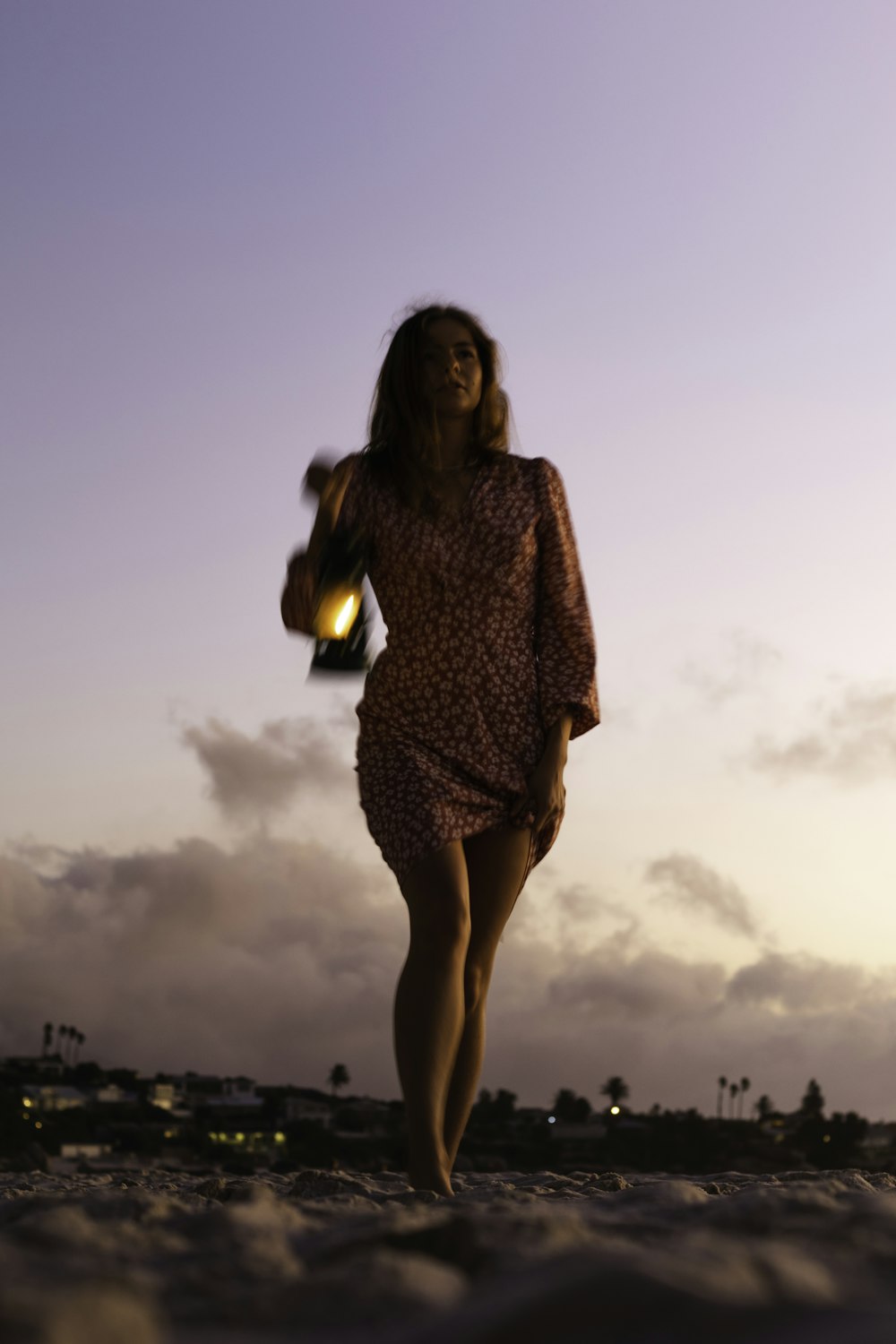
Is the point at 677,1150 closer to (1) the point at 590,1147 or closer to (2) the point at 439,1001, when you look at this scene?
(1) the point at 590,1147

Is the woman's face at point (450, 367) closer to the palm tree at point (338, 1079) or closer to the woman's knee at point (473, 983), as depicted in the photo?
the woman's knee at point (473, 983)

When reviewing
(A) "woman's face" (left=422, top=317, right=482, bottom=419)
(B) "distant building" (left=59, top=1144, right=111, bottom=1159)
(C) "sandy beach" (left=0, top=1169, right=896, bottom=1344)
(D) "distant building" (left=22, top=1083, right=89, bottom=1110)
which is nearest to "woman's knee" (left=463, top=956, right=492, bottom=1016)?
(C) "sandy beach" (left=0, top=1169, right=896, bottom=1344)

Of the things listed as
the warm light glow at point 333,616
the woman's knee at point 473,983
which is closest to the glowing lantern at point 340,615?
the warm light glow at point 333,616

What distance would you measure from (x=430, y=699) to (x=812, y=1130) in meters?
71.8

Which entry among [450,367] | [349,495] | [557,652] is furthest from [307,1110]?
[450,367]

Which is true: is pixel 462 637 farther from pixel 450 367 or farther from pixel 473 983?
pixel 473 983

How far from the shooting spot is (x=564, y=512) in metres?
3.96

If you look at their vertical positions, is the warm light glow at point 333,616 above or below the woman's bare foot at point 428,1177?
above

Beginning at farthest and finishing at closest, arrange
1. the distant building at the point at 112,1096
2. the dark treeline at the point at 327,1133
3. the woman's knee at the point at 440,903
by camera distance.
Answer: the distant building at the point at 112,1096
the dark treeline at the point at 327,1133
the woman's knee at the point at 440,903

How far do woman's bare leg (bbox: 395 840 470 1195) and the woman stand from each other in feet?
0.10

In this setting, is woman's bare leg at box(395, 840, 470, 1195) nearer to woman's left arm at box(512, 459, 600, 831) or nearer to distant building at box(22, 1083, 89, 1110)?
woman's left arm at box(512, 459, 600, 831)

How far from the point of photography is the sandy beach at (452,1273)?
1222mm

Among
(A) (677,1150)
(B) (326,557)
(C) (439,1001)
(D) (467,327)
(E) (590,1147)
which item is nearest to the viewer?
(C) (439,1001)

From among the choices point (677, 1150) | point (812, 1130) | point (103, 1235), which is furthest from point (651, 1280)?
point (812, 1130)
